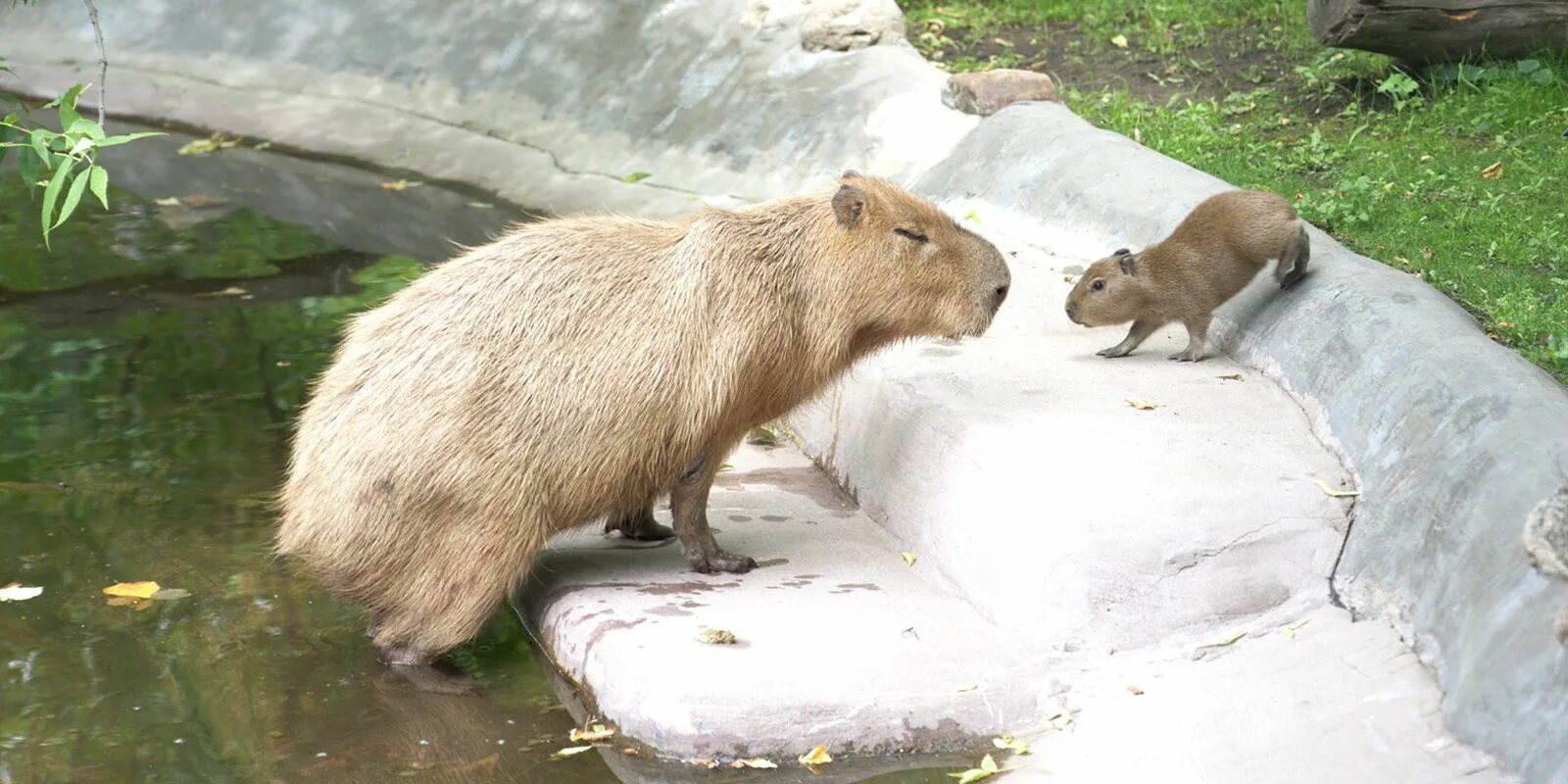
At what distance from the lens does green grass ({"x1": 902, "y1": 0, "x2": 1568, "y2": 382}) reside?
6496 mm

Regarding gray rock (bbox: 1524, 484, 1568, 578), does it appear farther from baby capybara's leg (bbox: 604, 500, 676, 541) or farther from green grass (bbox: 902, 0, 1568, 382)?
baby capybara's leg (bbox: 604, 500, 676, 541)

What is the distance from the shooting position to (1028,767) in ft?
14.0

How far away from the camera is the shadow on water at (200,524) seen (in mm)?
4520

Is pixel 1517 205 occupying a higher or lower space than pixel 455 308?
lower

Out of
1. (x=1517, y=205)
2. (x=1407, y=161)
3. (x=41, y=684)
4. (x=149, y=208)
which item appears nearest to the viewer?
(x=41, y=684)

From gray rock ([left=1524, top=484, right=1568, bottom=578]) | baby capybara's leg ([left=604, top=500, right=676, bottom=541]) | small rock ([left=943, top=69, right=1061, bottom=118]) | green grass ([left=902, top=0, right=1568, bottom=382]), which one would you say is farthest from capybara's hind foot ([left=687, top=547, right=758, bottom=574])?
small rock ([left=943, top=69, right=1061, bottom=118])

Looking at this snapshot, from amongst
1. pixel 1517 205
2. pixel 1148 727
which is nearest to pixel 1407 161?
pixel 1517 205

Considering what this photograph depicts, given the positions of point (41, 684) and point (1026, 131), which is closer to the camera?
point (41, 684)

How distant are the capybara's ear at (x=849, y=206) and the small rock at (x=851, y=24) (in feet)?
16.5

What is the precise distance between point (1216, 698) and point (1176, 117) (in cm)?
529

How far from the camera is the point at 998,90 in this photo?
28.1 ft

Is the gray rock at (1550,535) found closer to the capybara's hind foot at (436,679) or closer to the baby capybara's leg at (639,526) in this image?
the baby capybara's leg at (639,526)

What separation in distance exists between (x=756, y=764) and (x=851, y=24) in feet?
21.4

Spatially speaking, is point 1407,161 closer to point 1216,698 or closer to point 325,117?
point 1216,698
